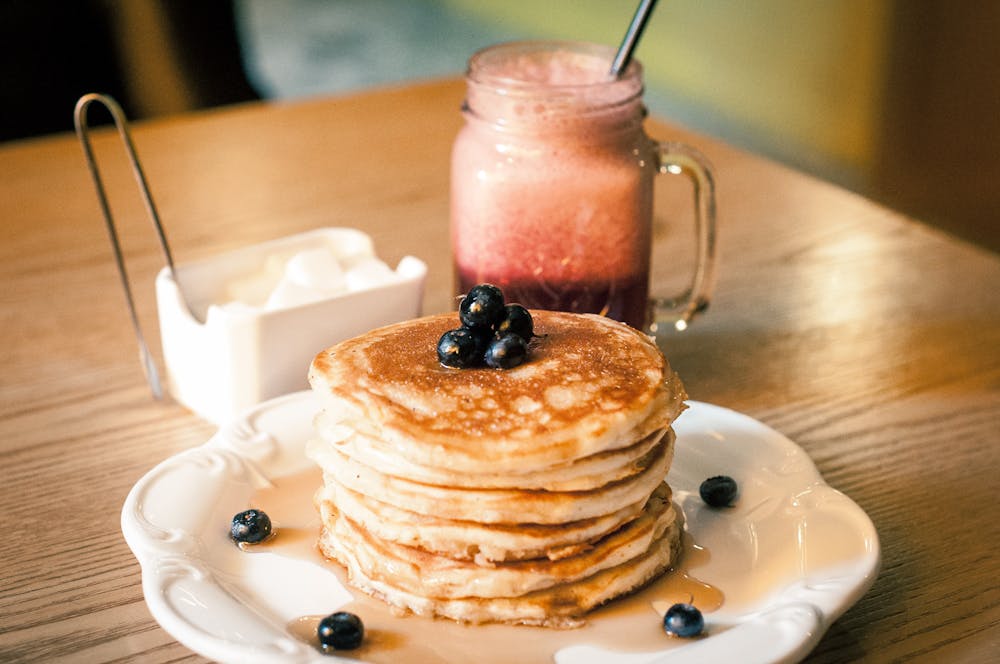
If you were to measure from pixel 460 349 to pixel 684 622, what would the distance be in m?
0.30

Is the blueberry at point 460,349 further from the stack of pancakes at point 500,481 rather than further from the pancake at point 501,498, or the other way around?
the pancake at point 501,498

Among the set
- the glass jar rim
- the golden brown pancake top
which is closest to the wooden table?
the golden brown pancake top

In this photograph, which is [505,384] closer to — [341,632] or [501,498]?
[501,498]

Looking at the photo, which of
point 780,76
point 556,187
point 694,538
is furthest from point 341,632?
point 780,76

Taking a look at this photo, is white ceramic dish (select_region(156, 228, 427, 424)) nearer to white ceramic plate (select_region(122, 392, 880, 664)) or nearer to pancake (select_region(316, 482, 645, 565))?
white ceramic plate (select_region(122, 392, 880, 664))

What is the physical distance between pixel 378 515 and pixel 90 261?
99 centimetres

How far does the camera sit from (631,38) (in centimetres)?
129

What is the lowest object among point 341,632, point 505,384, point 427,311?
point 427,311

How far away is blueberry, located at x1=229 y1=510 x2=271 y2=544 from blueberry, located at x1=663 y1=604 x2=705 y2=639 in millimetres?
384

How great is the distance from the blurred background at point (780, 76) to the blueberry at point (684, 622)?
2957mm

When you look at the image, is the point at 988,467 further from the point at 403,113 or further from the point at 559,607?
the point at 403,113

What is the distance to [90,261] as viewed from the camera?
1.75m

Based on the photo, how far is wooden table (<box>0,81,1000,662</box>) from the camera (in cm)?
99

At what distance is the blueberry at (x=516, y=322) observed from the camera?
1028 mm
